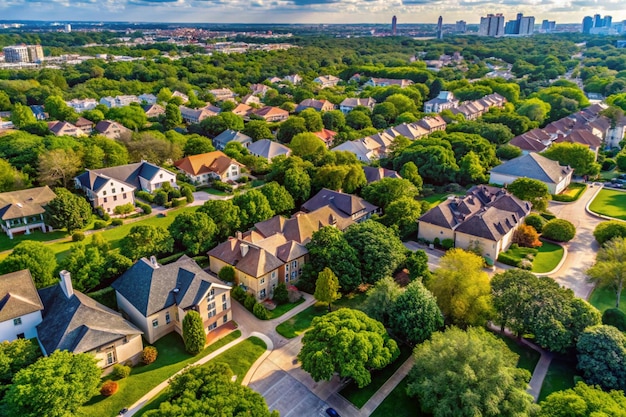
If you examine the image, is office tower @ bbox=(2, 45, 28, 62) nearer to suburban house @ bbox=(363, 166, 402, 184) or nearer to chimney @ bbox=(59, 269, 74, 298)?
suburban house @ bbox=(363, 166, 402, 184)

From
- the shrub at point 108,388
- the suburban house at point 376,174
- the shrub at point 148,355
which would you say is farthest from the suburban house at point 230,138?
the shrub at point 108,388

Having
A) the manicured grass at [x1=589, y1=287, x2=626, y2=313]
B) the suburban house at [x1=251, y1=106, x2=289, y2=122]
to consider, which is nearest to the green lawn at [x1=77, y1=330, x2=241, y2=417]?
the manicured grass at [x1=589, y1=287, x2=626, y2=313]

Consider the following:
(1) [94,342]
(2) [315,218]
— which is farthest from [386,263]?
(1) [94,342]

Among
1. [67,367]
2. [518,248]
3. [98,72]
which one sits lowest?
[518,248]

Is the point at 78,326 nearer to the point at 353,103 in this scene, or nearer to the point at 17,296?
the point at 17,296

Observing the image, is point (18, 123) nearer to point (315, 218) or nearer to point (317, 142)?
point (317, 142)

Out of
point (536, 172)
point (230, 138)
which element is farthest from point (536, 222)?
point (230, 138)

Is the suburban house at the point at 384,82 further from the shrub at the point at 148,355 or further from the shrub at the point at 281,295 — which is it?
the shrub at the point at 148,355
